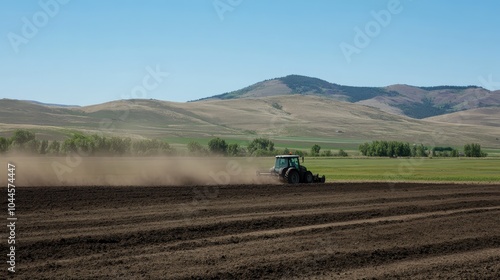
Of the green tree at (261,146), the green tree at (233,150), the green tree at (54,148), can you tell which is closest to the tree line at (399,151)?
the green tree at (261,146)

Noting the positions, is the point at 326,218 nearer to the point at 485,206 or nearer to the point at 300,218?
the point at 300,218

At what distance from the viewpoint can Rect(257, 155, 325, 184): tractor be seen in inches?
1468

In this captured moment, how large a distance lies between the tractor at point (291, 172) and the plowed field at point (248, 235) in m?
7.68

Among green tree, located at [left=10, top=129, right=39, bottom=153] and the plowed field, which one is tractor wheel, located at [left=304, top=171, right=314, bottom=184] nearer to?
the plowed field

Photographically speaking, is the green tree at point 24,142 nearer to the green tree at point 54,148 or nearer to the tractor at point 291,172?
the green tree at point 54,148

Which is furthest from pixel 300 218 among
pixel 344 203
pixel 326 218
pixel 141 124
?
pixel 141 124

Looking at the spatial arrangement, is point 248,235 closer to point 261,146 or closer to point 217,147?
point 217,147

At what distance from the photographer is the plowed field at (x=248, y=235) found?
13.8m

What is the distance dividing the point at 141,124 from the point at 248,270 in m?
162

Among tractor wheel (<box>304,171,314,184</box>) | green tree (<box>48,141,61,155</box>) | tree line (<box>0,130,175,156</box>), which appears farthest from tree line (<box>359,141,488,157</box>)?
tractor wheel (<box>304,171,314,184</box>)

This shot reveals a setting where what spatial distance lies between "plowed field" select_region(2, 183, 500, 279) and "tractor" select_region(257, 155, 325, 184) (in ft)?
25.2

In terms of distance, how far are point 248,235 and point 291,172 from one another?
19.4 meters

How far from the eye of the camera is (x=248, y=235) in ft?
59.3

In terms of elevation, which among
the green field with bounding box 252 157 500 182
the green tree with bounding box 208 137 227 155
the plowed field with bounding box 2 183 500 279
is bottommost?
the plowed field with bounding box 2 183 500 279
